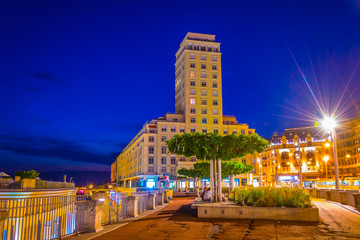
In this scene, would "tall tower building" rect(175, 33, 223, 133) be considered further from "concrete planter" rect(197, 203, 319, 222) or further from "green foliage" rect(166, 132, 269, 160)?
"concrete planter" rect(197, 203, 319, 222)

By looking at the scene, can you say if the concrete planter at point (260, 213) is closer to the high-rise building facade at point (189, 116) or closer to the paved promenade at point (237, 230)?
the paved promenade at point (237, 230)

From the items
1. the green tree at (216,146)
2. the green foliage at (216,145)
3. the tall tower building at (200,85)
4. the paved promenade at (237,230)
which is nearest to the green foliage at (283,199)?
the paved promenade at (237,230)

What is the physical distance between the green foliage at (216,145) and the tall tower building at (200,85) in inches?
2613

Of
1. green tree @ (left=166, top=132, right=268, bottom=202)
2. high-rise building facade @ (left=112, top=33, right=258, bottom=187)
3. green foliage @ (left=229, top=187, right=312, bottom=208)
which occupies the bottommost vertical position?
green foliage @ (left=229, top=187, right=312, bottom=208)

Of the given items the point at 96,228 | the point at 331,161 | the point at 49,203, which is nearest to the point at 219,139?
the point at 96,228

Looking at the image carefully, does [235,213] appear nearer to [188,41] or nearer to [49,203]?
[49,203]

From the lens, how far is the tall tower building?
92.9 m

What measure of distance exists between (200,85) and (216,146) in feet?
237

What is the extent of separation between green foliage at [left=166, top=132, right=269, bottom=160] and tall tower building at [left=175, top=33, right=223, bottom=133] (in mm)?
66369

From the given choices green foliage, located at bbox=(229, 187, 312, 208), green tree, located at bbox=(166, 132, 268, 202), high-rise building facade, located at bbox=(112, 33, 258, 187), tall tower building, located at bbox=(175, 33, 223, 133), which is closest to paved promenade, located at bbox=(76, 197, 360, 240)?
green foliage, located at bbox=(229, 187, 312, 208)

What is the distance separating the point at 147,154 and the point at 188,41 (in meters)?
34.1

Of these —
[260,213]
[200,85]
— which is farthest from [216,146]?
[200,85]

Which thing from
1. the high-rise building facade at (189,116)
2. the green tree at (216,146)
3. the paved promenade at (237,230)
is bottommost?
the paved promenade at (237,230)

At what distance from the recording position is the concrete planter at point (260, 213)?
16.1 m
